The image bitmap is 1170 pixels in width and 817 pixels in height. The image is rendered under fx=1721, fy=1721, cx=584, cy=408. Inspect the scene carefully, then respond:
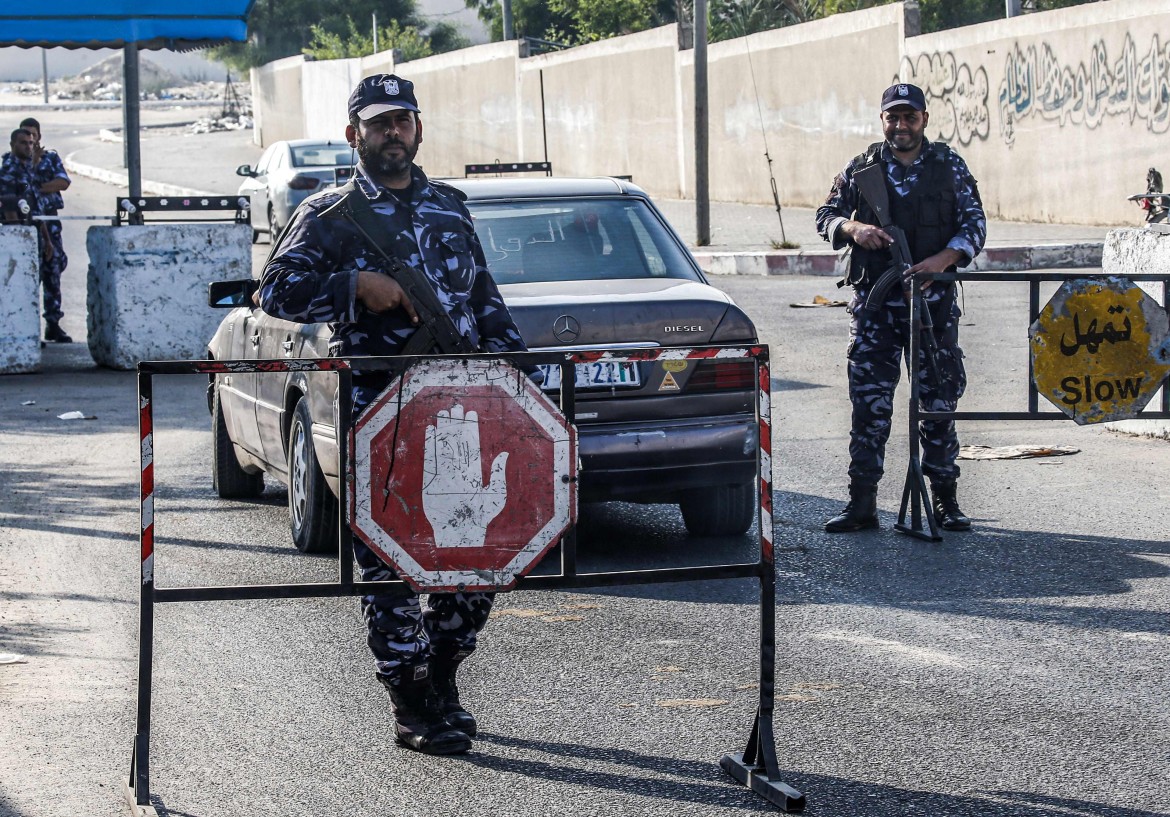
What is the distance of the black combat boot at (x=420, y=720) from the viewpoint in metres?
4.73

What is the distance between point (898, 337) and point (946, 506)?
794 mm

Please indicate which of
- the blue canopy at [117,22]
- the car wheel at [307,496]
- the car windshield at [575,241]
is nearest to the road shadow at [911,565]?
the car wheel at [307,496]

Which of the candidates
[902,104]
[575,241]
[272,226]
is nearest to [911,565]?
[902,104]

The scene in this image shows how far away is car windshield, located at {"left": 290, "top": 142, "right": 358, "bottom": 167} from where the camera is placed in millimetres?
25172

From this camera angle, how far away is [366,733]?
4938 mm

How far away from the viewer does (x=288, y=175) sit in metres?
24.8

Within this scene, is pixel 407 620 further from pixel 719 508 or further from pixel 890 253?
pixel 890 253

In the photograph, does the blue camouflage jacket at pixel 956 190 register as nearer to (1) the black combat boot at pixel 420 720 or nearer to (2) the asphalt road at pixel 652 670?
(2) the asphalt road at pixel 652 670

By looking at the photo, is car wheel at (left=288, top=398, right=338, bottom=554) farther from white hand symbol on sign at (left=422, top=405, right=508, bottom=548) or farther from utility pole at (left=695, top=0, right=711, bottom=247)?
utility pole at (left=695, top=0, right=711, bottom=247)

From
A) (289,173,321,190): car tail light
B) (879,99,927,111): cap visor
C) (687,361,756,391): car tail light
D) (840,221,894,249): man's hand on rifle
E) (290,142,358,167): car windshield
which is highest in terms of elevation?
(290,142,358,167): car windshield

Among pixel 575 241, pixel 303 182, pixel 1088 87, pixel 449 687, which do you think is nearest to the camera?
pixel 449 687

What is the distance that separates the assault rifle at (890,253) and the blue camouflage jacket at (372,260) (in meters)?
3.14

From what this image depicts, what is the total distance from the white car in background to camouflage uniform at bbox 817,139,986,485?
16565 millimetres

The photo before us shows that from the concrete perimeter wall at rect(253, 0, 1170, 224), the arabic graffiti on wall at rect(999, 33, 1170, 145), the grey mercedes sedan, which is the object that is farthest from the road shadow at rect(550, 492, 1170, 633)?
the concrete perimeter wall at rect(253, 0, 1170, 224)
